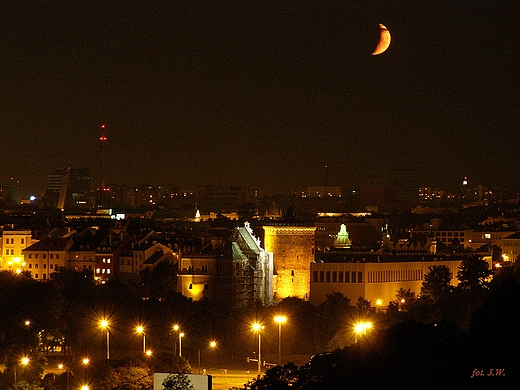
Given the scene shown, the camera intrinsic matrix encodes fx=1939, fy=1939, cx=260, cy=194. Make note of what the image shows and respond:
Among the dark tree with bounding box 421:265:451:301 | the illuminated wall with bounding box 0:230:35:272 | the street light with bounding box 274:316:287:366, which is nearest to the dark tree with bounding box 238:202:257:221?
the illuminated wall with bounding box 0:230:35:272

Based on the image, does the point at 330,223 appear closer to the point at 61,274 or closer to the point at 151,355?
the point at 61,274

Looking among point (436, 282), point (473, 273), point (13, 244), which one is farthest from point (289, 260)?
point (13, 244)

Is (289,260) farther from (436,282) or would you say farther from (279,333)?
(279,333)

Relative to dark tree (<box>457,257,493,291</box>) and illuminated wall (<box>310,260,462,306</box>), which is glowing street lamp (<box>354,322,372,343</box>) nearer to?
illuminated wall (<box>310,260,462,306</box>)

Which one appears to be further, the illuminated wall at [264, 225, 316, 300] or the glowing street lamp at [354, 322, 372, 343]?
the illuminated wall at [264, 225, 316, 300]

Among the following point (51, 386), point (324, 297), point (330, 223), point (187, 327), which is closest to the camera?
point (51, 386)

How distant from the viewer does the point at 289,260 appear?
2997 inches

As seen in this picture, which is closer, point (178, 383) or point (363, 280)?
point (178, 383)

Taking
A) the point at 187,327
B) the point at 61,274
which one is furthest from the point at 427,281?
the point at 187,327

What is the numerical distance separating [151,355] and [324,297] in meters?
23.8

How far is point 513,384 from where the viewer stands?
39.6 metres

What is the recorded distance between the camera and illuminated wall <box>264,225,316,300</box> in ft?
249

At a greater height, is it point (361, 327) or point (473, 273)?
point (473, 273)

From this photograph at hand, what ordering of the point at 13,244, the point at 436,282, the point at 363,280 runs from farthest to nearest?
the point at 13,244
the point at 436,282
the point at 363,280
